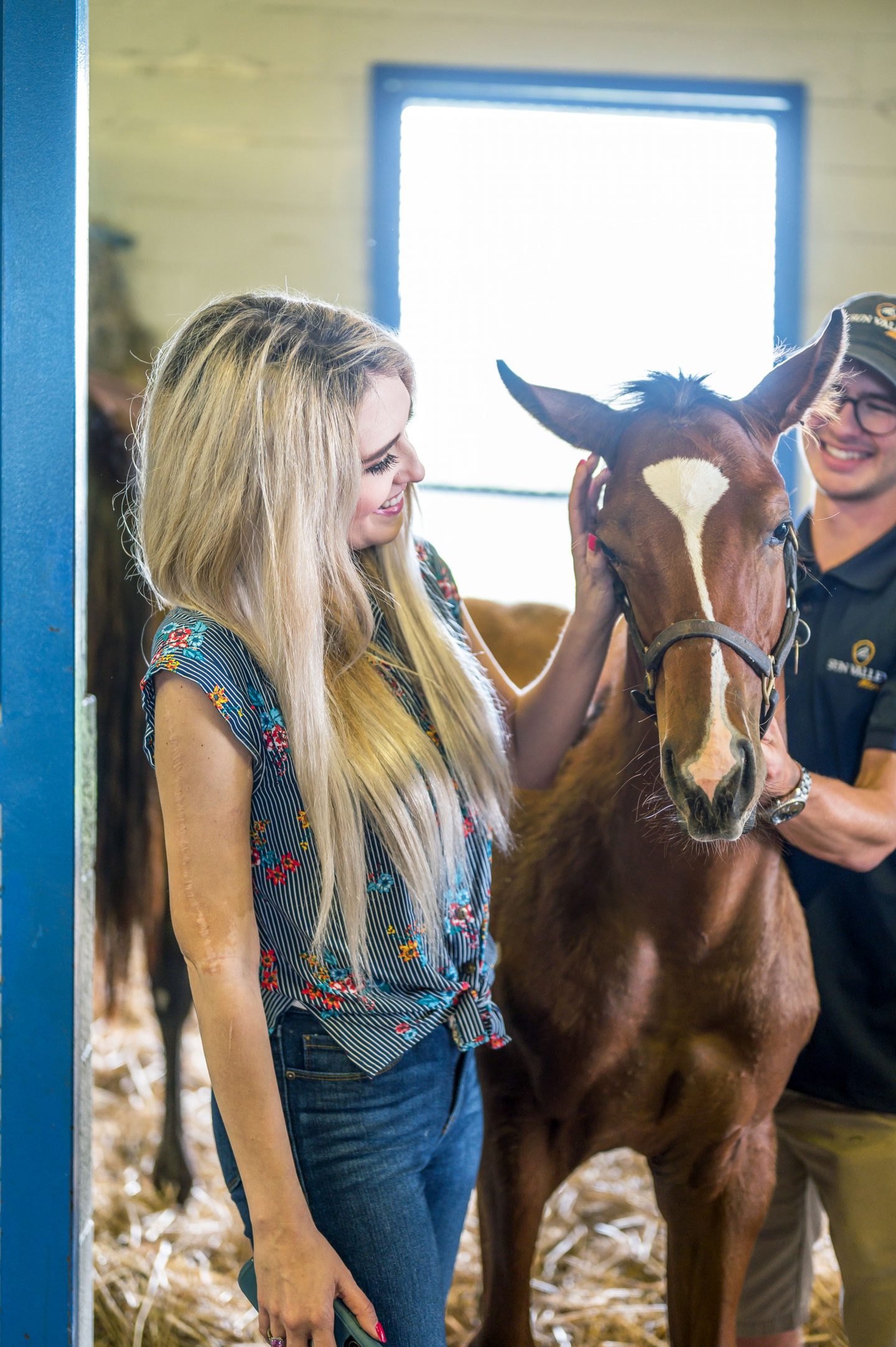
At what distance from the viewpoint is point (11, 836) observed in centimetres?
101

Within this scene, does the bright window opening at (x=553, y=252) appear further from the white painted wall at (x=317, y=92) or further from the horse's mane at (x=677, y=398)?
the horse's mane at (x=677, y=398)

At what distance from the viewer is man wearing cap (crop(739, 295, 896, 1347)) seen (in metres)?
1.34

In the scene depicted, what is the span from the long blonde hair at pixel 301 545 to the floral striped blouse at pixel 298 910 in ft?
0.05

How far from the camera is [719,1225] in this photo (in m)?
1.32

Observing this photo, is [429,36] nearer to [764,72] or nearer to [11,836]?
[764,72]

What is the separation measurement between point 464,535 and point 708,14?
1.65m

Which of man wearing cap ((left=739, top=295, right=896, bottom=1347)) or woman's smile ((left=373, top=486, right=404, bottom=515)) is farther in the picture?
man wearing cap ((left=739, top=295, right=896, bottom=1347))

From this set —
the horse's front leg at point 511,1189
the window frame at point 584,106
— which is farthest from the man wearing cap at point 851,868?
the window frame at point 584,106

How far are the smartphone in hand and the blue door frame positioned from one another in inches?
9.9

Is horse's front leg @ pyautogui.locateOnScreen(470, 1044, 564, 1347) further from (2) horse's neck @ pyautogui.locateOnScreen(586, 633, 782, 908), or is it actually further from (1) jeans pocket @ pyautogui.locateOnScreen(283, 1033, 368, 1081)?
(1) jeans pocket @ pyautogui.locateOnScreen(283, 1033, 368, 1081)

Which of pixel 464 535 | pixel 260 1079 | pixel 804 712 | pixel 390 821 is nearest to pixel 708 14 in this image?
pixel 464 535

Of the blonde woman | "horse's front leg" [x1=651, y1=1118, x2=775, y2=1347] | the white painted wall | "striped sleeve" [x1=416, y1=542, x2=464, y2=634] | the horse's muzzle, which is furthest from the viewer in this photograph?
the white painted wall

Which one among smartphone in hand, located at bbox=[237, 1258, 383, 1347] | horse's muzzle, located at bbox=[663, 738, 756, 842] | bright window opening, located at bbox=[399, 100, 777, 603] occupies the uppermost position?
bright window opening, located at bbox=[399, 100, 777, 603]

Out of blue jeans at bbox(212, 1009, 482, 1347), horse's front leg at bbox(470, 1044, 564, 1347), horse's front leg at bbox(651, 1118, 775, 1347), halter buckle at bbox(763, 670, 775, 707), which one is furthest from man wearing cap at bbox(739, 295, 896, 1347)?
blue jeans at bbox(212, 1009, 482, 1347)
